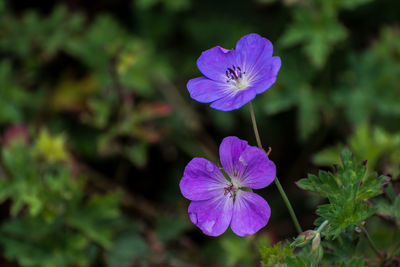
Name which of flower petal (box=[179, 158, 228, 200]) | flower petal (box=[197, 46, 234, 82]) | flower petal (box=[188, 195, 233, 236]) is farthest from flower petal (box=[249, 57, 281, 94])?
flower petal (box=[188, 195, 233, 236])

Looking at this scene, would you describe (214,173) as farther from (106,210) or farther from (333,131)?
(333,131)

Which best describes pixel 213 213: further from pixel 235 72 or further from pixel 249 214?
pixel 235 72

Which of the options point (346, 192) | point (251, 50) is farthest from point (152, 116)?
point (346, 192)

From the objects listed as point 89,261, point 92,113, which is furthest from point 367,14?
point 89,261

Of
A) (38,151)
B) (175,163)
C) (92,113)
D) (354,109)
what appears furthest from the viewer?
(175,163)

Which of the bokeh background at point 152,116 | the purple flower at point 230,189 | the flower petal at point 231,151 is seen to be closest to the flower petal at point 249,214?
the purple flower at point 230,189

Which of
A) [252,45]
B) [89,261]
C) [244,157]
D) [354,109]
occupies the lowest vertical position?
[89,261]

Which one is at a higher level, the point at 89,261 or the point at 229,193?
the point at 229,193

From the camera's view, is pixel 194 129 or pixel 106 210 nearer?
pixel 106 210
